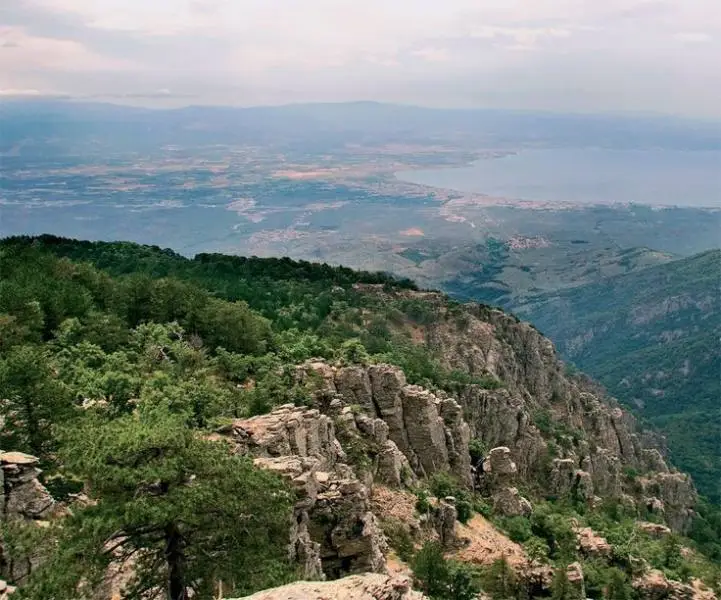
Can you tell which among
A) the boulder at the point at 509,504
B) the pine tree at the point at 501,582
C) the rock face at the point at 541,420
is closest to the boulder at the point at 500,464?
the boulder at the point at 509,504

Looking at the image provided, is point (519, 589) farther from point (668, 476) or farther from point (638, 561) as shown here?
point (668, 476)

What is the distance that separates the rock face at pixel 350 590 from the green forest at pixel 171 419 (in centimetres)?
185

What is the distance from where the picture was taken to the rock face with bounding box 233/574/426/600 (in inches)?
406

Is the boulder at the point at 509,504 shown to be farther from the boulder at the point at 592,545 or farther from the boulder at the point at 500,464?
the boulder at the point at 592,545

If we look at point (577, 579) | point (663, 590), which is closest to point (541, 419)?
point (663, 590)

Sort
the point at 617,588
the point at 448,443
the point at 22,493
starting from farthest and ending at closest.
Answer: the point at 448,443 < the point at 617,588 < the point at 22,493

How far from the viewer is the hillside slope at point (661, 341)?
83.6 metres

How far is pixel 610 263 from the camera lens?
577 ft

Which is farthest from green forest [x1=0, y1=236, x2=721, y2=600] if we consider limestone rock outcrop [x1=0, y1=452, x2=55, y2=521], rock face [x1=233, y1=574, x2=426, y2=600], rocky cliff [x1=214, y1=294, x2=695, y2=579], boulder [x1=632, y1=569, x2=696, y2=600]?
rock face [x1=233, y1=574, x2=426, y2=600]

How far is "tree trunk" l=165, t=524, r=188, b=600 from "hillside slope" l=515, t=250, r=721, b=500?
66970mm

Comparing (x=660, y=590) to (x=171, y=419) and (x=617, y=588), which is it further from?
(x=171, y=419)

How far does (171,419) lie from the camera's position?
14094 mm

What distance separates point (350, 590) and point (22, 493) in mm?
7888

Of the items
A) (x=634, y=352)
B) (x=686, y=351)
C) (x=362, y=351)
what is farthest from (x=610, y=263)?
(x=362, y=351)
